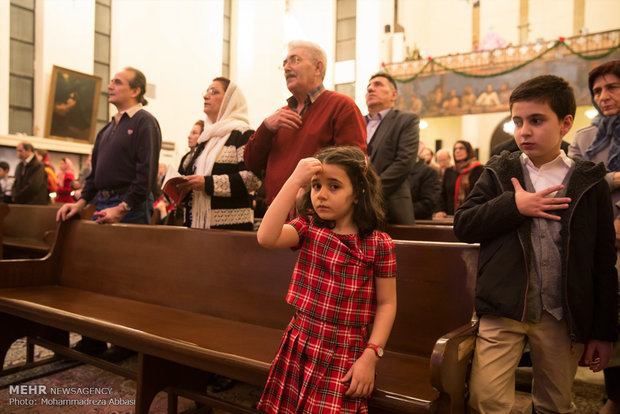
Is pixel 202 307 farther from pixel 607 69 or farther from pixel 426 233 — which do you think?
pixel 607 69

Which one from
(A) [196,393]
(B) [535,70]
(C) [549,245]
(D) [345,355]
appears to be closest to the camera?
(D) [345,355]

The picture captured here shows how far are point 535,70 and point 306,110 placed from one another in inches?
460

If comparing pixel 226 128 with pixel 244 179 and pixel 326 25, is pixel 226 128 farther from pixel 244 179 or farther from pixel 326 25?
pixel 326 25

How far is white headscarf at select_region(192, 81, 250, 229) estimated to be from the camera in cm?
288

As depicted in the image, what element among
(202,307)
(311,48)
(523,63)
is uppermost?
(523,63)

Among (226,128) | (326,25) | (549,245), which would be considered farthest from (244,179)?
(326,25)

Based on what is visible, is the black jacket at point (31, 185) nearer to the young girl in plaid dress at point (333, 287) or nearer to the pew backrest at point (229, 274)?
the pew backrest at point (229, 274)

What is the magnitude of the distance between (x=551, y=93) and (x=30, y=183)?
22.3 feet

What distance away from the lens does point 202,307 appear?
8.35ft

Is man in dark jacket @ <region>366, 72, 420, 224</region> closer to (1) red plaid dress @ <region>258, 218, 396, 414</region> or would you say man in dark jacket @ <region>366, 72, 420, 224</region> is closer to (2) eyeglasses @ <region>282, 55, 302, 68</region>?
(2) eyeglasses @ <region>282, 55, 302, 68</region>

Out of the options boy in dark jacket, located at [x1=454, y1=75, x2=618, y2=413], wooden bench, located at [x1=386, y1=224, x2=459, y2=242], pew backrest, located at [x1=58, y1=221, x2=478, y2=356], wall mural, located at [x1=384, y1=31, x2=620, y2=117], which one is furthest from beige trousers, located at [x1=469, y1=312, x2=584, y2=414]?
wall mural, located at [x1=384, y1=31, x2=620, y2=117]

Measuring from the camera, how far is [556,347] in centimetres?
153

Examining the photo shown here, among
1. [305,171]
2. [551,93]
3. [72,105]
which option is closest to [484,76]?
[72,105]

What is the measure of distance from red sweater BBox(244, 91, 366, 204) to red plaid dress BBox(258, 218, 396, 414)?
0.89m
